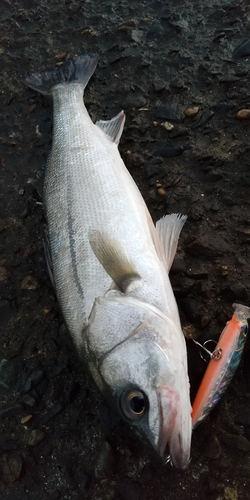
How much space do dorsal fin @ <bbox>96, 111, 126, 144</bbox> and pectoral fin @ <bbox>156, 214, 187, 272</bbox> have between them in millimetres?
1014

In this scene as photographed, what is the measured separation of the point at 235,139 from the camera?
3.52 meters

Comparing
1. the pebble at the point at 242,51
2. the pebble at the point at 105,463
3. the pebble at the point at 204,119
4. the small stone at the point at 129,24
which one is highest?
the small stone at the point at 129,24

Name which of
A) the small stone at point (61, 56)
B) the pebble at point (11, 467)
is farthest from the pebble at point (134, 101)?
the pebble at point (11, 467)

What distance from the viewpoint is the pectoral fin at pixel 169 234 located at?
9.62ft

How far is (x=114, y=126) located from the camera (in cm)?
370

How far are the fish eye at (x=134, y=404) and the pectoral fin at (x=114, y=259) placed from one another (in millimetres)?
659

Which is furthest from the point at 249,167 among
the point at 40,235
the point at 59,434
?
the point at 59,434

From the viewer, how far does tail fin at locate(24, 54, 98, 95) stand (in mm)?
4105

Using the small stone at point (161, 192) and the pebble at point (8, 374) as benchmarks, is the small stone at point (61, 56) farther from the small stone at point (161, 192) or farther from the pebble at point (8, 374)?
the pebble at point (8, 374)

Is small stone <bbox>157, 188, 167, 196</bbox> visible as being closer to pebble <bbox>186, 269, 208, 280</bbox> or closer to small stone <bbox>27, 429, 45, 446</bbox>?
pebble <bbox>186, 269, 208, 280</bbox>

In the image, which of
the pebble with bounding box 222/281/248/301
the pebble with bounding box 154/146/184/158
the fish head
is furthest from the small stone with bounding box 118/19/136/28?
the fish head

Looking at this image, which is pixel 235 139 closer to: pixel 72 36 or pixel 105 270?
pixel 105 270

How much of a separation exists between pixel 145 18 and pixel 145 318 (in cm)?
350

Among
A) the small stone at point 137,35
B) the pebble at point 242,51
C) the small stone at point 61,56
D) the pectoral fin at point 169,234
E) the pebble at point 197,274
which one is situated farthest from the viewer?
the small stone at point 61,56
